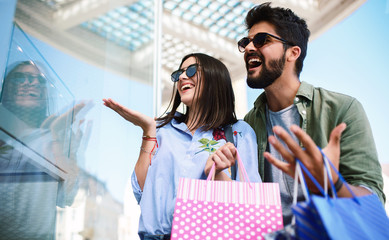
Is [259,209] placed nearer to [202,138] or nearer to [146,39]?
[202,138]

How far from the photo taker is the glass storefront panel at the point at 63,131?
4.03 feet

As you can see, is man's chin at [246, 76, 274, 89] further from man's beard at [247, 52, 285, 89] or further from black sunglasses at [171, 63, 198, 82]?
black sunglasses at [171, 63, 198, 82]

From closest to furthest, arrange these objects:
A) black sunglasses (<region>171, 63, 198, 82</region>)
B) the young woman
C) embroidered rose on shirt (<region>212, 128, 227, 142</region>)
Answer: the young woman, embroidered rose on shirt (<region>212, 128, 227, 142</region>), black sunglasses (<region>171, 63, 198, 82</region>)

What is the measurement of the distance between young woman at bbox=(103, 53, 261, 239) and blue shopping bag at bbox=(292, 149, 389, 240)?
39 centimetres

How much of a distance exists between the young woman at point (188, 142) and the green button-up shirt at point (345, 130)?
200 mm

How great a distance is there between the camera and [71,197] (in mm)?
1521

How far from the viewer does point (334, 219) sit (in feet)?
2.04

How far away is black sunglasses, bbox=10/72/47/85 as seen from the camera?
126 cm

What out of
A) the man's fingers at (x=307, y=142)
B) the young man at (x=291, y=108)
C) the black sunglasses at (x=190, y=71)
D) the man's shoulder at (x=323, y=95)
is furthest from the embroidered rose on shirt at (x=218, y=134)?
the man's fingers at (x=307, y=142)

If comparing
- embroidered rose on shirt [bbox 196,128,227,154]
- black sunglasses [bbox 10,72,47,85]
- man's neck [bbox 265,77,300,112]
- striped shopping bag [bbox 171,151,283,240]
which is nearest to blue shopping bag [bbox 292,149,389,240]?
striped shopping bag [bbox 171,151,283,240]

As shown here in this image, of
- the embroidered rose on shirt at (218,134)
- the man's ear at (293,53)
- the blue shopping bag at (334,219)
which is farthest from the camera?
the man's ear at (293,53)

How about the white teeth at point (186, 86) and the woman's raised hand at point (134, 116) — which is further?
the white teeth at point (186, 86)

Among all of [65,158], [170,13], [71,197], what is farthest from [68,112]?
[170,13]

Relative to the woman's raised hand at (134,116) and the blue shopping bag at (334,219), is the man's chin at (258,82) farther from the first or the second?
the blue shopping bag at (334,219)
